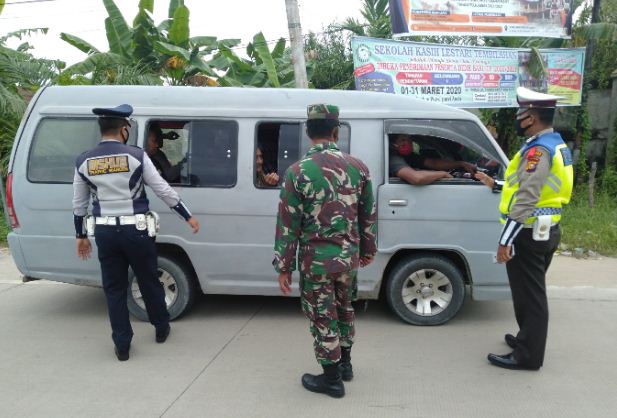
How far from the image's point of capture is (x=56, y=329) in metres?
4.66

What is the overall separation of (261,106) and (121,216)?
1541 mm

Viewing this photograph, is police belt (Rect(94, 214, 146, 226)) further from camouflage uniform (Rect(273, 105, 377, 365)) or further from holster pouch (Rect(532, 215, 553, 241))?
holster pouch (Rect(532, 215, 553, 241))

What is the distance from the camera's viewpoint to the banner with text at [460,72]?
9102 millimetres

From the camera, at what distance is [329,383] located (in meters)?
3.33

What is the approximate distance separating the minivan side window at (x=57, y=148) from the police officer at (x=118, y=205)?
2.81ft

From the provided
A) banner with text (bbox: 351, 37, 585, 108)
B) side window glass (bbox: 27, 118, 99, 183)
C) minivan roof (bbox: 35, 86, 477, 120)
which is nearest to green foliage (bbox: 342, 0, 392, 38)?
banner with text (bbox: 351, 37, 585, 108)

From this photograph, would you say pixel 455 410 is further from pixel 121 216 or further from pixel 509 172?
pixel 121 216

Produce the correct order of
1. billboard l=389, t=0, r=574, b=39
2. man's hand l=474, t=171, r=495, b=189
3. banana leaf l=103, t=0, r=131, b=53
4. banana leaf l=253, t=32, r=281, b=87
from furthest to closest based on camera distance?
banana leaf l=103, t=0, r=131, b=53
banana leaf l=253, t=32, r=281, b=87
billboard l=389, t=0, r=574, b=39
man's hand l=474, t=171, r=495, b=189

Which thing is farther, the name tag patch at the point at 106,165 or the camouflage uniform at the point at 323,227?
the name tag patch at the point at 106,165

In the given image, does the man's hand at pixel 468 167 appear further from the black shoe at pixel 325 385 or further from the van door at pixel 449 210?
the black shoe at pixel 325 385

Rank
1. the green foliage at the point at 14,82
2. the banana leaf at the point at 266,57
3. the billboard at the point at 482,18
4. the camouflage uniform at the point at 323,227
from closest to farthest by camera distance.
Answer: the camouflage uniform at the point at 323,227
the green foliage at the point at 14,82
the billboard at the point at 482,18
the banana leaf at the point at 266,57

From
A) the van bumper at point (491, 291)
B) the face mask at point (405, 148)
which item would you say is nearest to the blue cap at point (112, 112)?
the face mask at point (405, 148)

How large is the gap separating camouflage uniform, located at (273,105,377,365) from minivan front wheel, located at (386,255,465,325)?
1.40m

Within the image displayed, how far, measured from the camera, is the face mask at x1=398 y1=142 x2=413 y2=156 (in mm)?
4523
